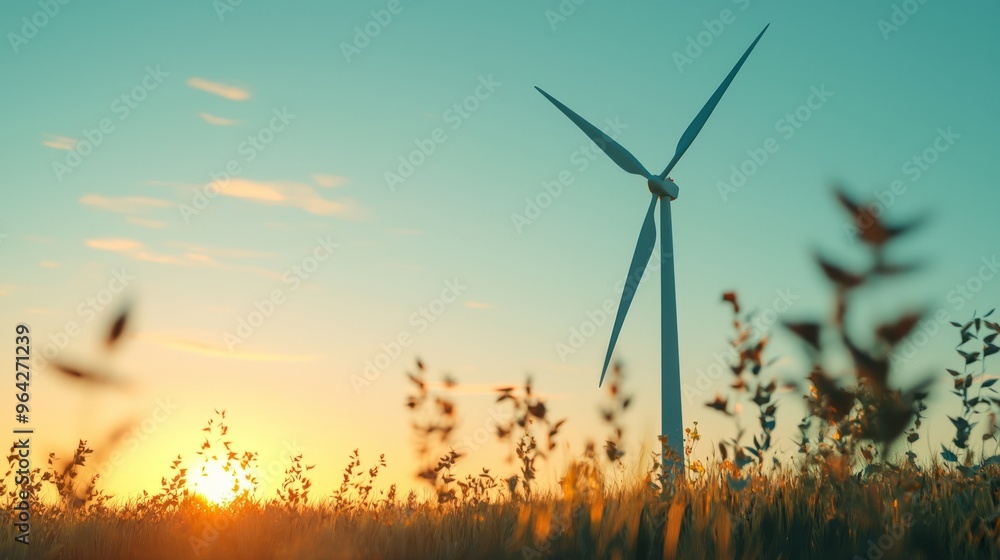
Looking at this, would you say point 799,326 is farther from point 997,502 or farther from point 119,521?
point 119,521

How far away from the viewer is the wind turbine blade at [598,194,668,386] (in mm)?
19781

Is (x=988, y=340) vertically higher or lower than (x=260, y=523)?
higher

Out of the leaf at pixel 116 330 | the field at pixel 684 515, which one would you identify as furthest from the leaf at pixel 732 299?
the leaf at pixel 116 330

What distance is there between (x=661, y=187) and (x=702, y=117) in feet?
8.05

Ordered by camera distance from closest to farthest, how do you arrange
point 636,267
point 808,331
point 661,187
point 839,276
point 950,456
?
point 839,276 → point 808,331 → point 950,456 → point 636,267 → point 661,187

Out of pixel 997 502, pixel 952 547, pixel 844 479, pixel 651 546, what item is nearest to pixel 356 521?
pixel 651 546

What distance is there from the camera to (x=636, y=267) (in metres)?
20.9

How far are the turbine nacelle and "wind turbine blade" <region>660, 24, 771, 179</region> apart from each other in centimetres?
33

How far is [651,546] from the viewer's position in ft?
18.5

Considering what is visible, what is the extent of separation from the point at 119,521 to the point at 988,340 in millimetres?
8038

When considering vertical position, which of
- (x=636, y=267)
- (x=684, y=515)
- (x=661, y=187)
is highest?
(x=661, y=187)

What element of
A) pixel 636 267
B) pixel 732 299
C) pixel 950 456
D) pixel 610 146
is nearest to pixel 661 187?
pixel 610 146

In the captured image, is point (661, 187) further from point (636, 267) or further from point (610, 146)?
point (636, 267)

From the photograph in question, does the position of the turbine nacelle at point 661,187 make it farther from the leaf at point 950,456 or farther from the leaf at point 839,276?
the leaf at point 839,276
